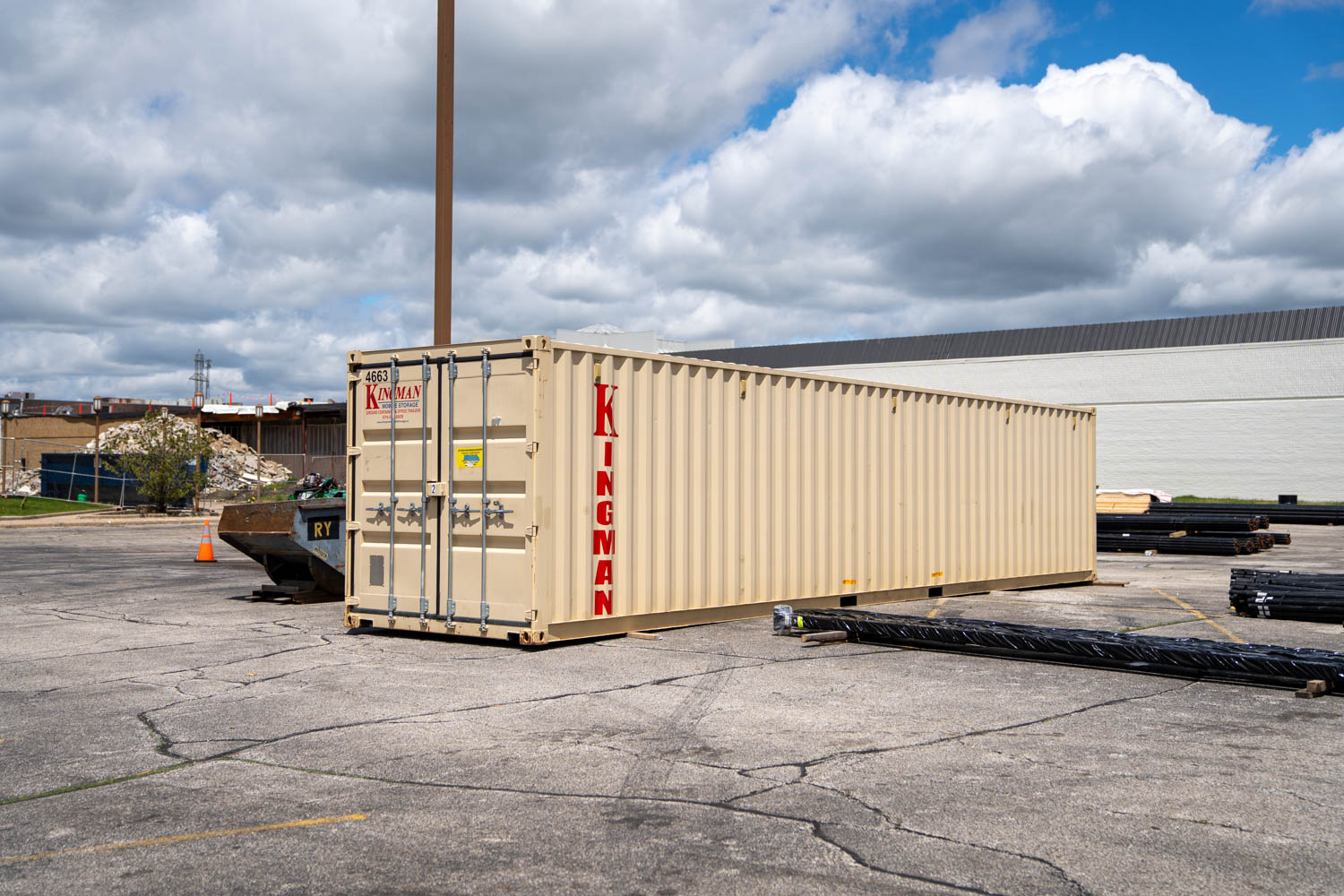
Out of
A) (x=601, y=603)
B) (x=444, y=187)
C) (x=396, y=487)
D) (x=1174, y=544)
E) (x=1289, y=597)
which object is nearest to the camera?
(x=601, y=603)

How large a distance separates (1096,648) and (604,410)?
4.94m

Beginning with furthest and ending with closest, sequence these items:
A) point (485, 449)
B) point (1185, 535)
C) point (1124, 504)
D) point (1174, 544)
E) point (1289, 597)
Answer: point (1124, 504)
point (1185, 535)
point (1174, 544)
point (1289, 597)
point (485, 449)

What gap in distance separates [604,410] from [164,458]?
102 ft

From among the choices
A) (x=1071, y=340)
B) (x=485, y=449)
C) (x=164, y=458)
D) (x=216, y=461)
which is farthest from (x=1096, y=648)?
(x=1071, y=340)

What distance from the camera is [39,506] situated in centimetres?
3669

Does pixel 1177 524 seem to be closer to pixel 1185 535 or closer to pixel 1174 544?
pixel 1185 535

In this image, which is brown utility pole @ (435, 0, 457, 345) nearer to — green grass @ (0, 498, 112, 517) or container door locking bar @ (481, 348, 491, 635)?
container door locking bar @ (481, 348, 491, 635)

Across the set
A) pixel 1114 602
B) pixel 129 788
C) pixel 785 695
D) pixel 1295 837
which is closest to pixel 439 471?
pixel 785 695

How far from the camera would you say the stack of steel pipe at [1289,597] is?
1285 centimetres

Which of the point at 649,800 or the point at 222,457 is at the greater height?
the point at 222,457

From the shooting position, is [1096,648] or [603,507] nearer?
[1096,648]

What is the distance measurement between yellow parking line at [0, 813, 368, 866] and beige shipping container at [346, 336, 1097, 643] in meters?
5.13

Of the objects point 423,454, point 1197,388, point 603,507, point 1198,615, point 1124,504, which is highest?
point 1197,388

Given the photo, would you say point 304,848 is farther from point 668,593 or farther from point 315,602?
point 315,602
